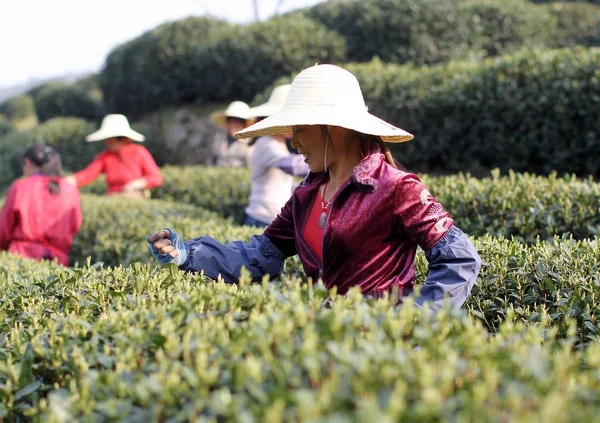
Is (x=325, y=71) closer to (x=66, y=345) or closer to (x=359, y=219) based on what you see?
(x=359, y=219)

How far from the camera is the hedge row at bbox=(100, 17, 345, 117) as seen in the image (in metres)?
14.1

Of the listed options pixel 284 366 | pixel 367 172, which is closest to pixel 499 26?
pixel 367 172

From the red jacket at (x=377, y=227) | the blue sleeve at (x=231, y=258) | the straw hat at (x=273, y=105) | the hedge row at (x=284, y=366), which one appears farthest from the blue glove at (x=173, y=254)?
the straw hat at (x=273, y=105)

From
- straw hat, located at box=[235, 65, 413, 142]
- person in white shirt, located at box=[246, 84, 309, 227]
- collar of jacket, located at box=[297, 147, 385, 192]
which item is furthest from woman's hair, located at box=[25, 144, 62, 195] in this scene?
collar of jacket, located at box=[297, 147, 385, 192]

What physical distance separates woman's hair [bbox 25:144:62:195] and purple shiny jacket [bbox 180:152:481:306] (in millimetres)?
3712

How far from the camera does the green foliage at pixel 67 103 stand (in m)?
22.0

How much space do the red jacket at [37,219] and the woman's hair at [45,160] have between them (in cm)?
5

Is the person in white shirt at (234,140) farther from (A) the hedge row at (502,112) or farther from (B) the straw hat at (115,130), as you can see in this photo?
(A) the hedge row at (502,112)

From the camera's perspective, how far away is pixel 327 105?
9.86 feet

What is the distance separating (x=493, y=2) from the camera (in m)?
14.1

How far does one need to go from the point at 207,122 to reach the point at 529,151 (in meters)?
8.67

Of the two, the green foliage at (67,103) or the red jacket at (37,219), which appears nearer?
the red jacket at (37,219)

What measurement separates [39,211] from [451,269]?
475 cm

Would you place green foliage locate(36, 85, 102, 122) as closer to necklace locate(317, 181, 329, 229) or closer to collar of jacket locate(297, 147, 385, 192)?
necklace locate(317, 181, 329, 229)
